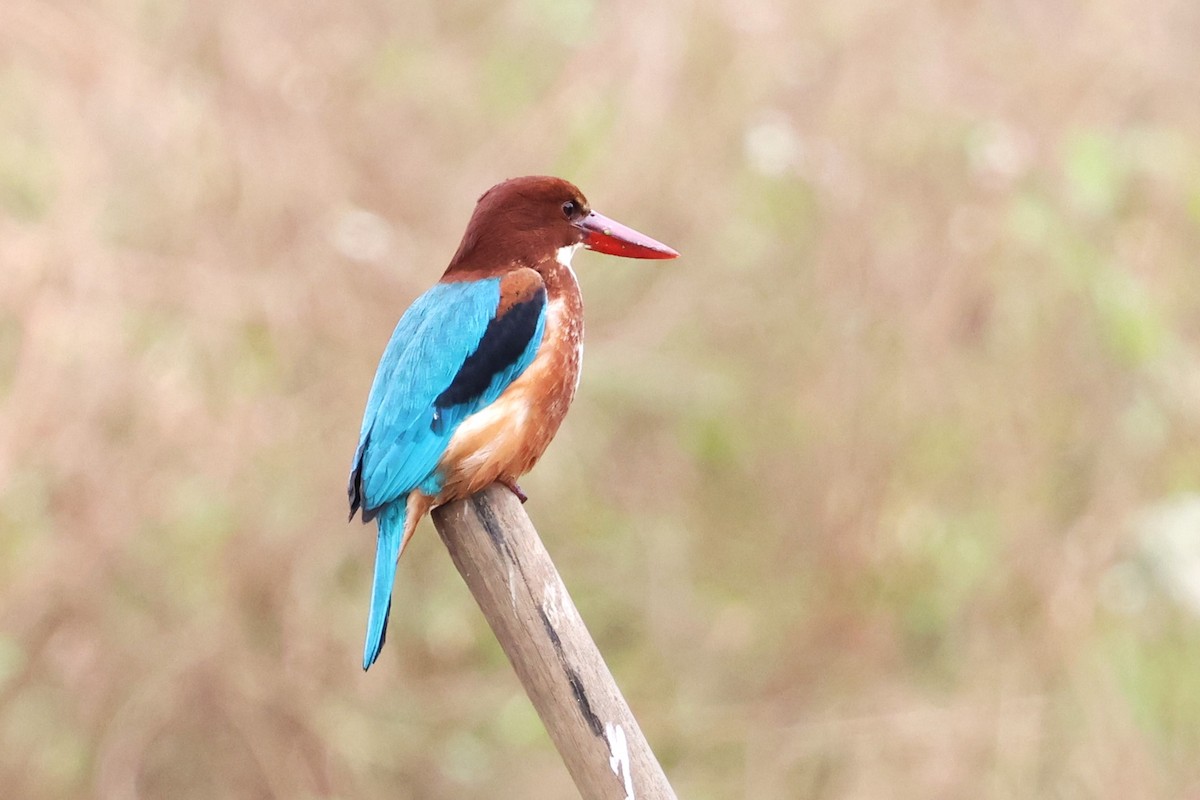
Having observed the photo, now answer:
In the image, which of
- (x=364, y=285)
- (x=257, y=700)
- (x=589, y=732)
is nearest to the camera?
(x=589, y=732)

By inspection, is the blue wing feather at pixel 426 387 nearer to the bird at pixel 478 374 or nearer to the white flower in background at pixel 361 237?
the bird at pixel 478 374

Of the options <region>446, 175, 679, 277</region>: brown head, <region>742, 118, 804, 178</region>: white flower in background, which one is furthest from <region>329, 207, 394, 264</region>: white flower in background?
<region>446, 175, 679, 277</region>: brown head

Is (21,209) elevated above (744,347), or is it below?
above

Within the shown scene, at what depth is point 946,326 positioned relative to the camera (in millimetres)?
3455

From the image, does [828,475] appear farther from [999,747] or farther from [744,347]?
[999,747]

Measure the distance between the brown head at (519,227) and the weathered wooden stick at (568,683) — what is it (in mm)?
679

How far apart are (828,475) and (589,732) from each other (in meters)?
2.13

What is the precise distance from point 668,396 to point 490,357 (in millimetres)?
1808

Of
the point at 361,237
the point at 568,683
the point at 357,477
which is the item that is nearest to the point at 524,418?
the point at 357,477

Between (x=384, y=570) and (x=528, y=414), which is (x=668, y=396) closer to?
(x=528, y=414)

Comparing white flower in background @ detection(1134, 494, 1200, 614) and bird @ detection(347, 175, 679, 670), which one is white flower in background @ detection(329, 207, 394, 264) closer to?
bird @ detection(347, 175, 679, 670)

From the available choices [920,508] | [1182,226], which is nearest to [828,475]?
[920,508]

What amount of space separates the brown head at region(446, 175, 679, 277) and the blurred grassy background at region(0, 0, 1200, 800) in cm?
109

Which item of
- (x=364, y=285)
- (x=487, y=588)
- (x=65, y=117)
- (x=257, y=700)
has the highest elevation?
(x=65, y=117)
